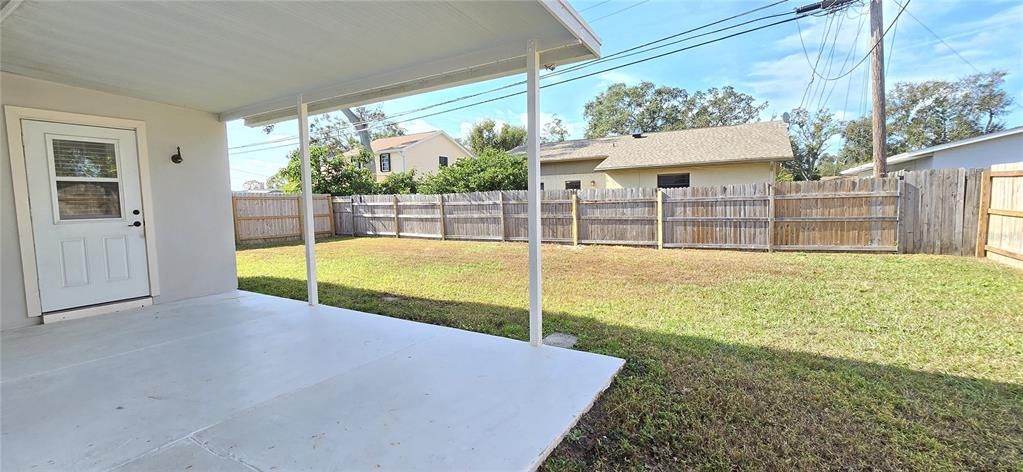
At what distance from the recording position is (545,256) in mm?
8422

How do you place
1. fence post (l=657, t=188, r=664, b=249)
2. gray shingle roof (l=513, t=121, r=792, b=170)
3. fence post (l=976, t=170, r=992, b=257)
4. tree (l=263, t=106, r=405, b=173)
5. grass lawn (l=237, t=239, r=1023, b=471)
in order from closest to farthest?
1. grass lawn (l=237, t=239, r=1023, b=471)
2. fence post (l=976, t=170, r=992, b=257)
3. fence post (l=657, t=188, r=664, b=249)
4. gray shingle roof (l=513, t=121, r=792, b=170)
5. tree (l=263, t=106, r=405, b=173)

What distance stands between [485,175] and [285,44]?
34.2ft

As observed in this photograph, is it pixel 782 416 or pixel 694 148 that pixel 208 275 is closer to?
pixel 782 416

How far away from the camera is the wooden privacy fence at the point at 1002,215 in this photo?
5723 millimetres

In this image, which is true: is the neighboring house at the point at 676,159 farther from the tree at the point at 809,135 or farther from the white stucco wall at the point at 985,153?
the tree at the point at 809,135

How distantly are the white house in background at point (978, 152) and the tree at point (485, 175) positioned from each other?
9.83m

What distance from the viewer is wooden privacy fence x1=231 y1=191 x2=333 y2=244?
11.8 m

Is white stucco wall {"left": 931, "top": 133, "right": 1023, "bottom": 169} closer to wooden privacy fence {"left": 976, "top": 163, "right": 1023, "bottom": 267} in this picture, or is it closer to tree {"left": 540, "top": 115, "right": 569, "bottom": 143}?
wooden privacy fence {"left": 976, "top": 163, "right": 1023, "bottom": 267}

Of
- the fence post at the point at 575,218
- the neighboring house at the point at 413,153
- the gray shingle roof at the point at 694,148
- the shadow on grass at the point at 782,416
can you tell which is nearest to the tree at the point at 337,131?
the neighboring house at the point at 413,153

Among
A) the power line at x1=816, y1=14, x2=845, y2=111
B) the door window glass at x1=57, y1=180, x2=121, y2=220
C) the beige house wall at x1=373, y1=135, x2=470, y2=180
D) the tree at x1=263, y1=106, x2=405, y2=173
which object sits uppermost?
the tree at x1=263, y1=106, x2=405, y2=173

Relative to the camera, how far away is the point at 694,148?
13812mm

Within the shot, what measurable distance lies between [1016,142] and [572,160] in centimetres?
1142

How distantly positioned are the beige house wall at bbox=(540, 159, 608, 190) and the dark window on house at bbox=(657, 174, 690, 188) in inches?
84.0

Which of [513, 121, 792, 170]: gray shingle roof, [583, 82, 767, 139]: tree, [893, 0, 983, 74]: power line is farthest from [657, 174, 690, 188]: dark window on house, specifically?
[583, 82, 767, 139]: tree
